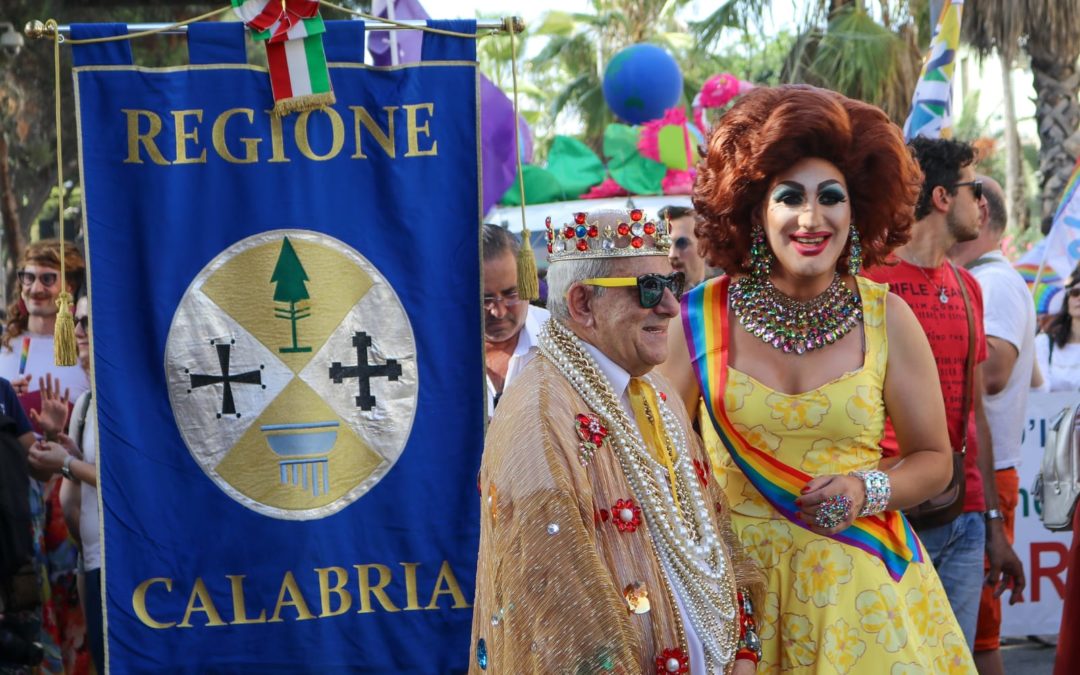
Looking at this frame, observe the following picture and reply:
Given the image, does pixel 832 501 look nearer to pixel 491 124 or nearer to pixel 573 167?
pixel 491 124

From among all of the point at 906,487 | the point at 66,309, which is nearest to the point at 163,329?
the point at 66,309

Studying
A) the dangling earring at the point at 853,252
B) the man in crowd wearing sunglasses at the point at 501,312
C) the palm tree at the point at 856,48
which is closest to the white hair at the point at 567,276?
the dangling earring at the point at 853,252

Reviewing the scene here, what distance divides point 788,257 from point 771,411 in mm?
394

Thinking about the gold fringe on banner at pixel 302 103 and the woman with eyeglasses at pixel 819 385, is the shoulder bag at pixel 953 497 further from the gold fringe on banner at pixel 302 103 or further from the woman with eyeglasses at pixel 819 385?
the gold fringe on banner at pixel 302 103

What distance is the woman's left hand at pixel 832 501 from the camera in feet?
10.5

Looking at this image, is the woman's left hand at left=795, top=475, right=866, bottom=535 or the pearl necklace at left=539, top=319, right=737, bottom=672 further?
the woman's left hand at left=795, top=475, right=866, bottom=535

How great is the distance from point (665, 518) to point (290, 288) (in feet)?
5.29

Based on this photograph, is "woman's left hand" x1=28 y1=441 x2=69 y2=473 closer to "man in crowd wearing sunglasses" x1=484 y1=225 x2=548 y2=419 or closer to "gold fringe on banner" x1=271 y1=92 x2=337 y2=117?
"man in crowd wearing sunglasses" x1=484 y1=225 x2=548 y2=419

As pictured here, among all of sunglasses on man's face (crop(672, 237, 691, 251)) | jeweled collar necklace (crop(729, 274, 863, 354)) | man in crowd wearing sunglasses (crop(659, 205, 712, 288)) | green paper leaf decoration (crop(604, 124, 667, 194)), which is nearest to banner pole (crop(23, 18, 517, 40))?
jeweled collar necklace (crop(729, 274, 863, 354))

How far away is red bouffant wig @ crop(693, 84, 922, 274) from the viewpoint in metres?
3.44

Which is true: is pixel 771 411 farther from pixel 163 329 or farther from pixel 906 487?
pixel 163 329

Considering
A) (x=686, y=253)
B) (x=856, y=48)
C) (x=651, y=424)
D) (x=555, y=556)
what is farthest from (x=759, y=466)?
(x=856, y=48)

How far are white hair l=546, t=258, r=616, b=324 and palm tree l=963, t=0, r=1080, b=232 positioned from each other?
14.2 meters

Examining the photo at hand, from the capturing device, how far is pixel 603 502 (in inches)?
108
